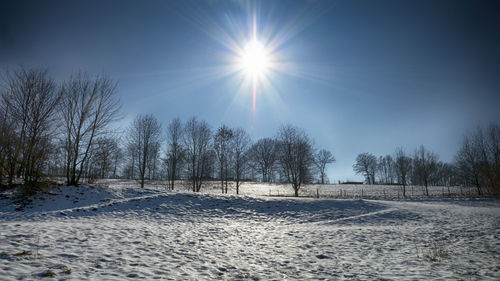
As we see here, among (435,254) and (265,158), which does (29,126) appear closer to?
(435,254)

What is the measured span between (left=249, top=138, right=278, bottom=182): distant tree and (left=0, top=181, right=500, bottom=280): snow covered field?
44260mm

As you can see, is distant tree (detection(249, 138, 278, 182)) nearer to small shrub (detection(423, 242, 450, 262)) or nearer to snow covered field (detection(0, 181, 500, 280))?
snow covered field (detection(0, 181, 500, 280))

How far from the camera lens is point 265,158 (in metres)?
59.2

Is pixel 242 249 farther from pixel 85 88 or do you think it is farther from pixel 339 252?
pixel 85 88

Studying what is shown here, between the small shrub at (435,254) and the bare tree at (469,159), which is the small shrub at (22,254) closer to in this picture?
the small shrub at (435,254)

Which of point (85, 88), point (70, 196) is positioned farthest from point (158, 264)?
point (85, 88)

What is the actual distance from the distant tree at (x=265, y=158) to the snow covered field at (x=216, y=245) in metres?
44.3

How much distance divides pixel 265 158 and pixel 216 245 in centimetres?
5165

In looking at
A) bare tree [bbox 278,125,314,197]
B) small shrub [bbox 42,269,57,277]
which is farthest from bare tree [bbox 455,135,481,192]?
small shrub [bbox 42,269,57,277]

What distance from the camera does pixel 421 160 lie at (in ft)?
137

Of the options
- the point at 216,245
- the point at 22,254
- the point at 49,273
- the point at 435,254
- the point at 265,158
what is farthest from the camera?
the point at 265,158

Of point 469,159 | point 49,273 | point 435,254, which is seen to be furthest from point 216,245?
point 469,159

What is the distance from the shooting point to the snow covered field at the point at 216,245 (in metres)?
5.16

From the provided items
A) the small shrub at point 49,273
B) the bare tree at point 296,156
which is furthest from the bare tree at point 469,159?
the small shrub at point 49,273
